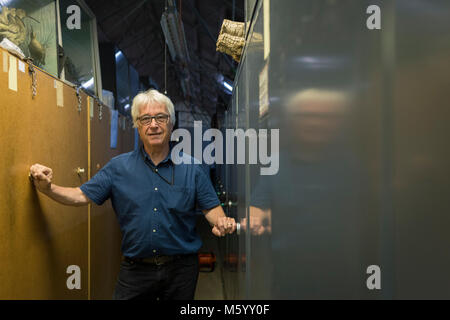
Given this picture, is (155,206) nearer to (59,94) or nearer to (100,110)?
(59,94)

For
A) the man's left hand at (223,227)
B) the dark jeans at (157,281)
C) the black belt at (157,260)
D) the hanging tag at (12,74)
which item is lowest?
the dark jeans at (157,281)

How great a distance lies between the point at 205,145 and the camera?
6.70m

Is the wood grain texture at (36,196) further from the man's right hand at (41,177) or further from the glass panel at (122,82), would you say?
the glass panel at (122,82)

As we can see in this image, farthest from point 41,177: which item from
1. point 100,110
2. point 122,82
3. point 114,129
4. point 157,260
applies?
point 122,82

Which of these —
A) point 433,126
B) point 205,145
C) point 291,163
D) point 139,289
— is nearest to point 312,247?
point 291,163

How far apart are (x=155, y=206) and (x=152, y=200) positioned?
0.11 ft

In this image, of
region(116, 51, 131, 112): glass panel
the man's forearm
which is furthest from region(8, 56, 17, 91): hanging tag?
region(116, 51, 131, 112): glass panel

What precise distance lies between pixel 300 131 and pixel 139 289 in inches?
47.3

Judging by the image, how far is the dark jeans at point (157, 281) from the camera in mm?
1396

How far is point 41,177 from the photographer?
1.20 m

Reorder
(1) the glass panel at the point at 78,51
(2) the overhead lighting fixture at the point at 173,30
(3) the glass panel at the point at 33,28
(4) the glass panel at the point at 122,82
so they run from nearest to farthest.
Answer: (3) the glass panel at the point at 33,28 < (1) the glass panel at the point at 78,51 < (2) the overhead lighting fixture at the point at 173,30 < (4) the glass panel at the point at 122,82

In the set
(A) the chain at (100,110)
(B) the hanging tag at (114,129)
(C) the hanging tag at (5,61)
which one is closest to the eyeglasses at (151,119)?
(C) the hanging tag at (5,61)

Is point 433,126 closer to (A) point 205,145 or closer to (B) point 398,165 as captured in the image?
(B) point 398,165

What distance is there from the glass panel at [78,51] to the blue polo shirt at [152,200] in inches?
42.3
